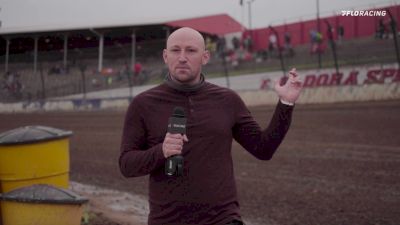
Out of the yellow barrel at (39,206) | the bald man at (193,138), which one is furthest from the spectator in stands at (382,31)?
the bald man at (193,138)

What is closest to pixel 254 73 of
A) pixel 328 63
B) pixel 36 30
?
pixel 328 63

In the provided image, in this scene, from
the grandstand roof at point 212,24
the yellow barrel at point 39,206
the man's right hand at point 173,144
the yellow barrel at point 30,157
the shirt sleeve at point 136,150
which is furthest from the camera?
the grandstand roof at point 212,24

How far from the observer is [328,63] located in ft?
64.8

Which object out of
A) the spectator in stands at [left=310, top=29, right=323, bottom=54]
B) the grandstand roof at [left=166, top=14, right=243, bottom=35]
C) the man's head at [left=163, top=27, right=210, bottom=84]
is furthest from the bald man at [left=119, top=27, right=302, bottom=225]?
the grandstand roof at [left=166, top=14, right=243, bottom=35]

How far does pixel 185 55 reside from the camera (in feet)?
9.08

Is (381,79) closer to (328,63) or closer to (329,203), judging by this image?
(328,63)

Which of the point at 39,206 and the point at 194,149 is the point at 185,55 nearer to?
the point at 194,149

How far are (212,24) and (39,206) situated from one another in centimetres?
3869

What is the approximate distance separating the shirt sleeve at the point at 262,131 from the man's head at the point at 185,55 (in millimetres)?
354

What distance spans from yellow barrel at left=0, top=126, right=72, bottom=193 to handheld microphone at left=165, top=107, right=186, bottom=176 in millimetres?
3228

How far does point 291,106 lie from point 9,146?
11.4ft

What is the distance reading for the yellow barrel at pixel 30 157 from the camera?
17.0 feet

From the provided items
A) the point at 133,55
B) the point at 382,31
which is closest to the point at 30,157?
the point at 382,31

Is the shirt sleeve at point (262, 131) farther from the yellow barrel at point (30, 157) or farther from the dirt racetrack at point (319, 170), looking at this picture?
the dirt racetrack at point (319, 170)
